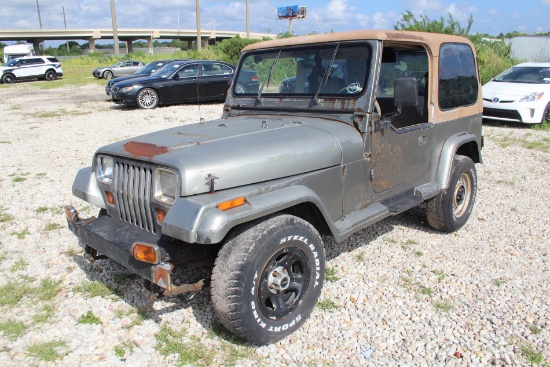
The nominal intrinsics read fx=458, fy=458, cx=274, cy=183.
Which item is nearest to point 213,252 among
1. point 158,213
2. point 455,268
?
point 158,213

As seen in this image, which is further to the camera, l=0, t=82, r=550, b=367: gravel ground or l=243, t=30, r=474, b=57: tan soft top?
l=243, t=30, r=474, b=57: tan soft top

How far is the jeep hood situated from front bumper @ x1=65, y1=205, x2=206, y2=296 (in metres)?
0.44

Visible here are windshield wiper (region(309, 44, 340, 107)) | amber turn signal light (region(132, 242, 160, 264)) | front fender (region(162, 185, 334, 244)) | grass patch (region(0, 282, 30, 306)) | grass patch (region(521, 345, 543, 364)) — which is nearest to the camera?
front fender (region(162, 185, 334, 244))

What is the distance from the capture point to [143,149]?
3.16m

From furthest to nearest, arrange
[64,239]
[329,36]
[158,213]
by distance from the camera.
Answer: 1. [64,239]
2. [329,36]
3. [158,213]

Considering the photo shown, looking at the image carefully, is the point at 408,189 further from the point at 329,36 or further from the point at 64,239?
the point at 64,239

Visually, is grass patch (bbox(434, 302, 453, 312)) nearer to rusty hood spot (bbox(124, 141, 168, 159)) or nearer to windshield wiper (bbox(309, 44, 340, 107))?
windshield wiper (bbox(309, 44, 340, 107))

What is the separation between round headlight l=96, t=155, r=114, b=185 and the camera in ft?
11.3

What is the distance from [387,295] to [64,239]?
3.44 meters

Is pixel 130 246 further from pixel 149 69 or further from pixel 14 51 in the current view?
pixel 14 51

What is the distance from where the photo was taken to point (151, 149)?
3125 millimetres

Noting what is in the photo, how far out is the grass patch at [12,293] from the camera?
3.72 metres

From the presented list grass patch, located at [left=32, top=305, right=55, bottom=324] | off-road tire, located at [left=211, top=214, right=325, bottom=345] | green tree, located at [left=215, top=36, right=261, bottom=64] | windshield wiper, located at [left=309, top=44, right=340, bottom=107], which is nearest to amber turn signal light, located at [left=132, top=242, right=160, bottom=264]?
off-road tire, located at [left=211, top=214, right=325, bottom=345]

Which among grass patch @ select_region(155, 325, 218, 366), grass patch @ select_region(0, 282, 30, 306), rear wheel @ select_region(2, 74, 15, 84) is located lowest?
rear wheel @ select_region(2, 74, 15, 84)
